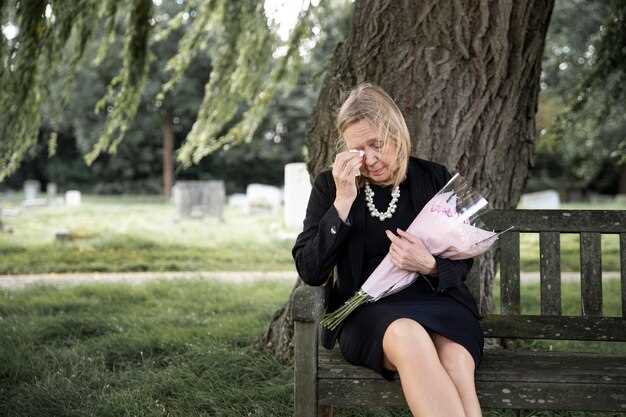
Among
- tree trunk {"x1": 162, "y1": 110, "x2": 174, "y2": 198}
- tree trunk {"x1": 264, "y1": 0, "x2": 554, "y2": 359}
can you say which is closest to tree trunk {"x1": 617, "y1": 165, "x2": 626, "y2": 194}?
tree trunk {"x1": 162, "y1": 110, "x2": 174, "y2": 198}

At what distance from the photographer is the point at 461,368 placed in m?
2.31

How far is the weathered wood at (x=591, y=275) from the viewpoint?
9.78 feet

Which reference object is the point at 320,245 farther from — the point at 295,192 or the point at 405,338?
the point at 295,192

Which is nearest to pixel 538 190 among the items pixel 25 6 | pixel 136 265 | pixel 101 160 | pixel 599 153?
pixel 599 153

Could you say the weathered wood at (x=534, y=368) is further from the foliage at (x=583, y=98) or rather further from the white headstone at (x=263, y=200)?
the white headstone at (x=263, y=200)

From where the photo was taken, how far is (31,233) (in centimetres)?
1161

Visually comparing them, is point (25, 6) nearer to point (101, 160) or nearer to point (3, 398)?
point (3, 398)

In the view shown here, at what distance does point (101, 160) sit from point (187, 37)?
28.8 meters

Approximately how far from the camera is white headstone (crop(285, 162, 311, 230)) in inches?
447

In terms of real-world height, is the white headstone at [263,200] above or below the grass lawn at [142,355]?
above

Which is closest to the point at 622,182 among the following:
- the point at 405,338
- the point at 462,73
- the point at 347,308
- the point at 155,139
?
the point at 155,139

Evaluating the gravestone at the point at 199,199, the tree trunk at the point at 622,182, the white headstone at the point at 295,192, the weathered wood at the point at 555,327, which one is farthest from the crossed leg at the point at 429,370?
the tree trunk at the point at 622,182

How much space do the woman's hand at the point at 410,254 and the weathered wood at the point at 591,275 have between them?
86 centimetres

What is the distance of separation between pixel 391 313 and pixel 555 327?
933 mm
